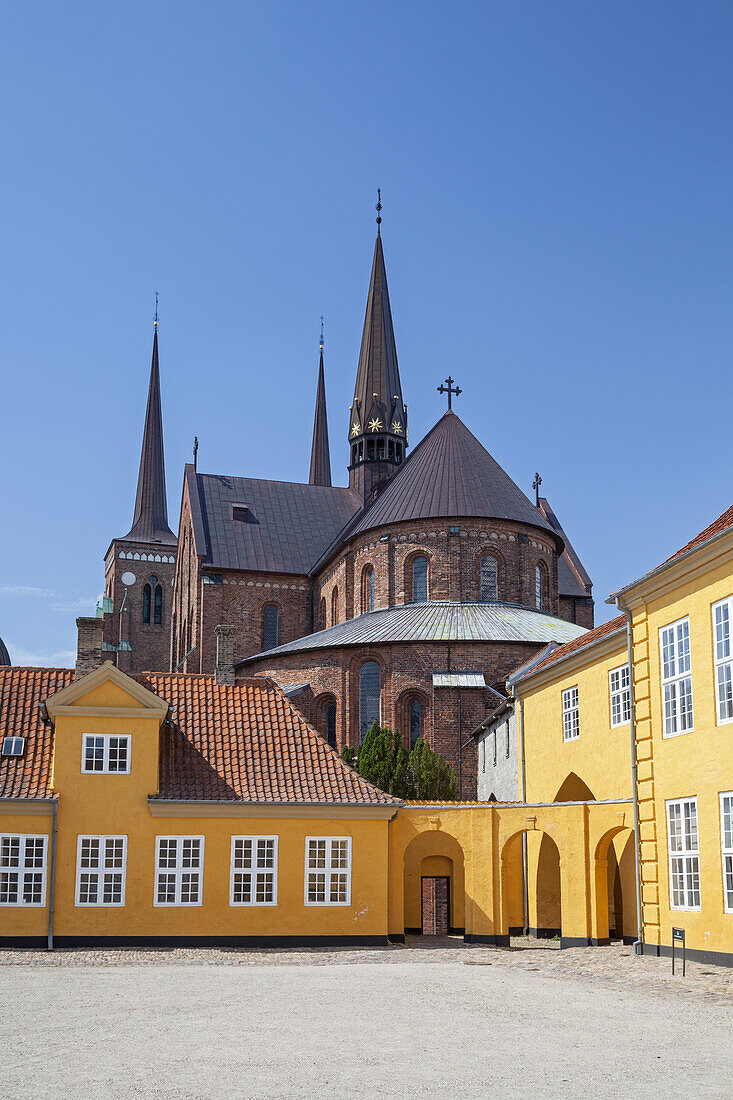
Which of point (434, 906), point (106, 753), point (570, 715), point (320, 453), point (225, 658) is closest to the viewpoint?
point (106, 753)

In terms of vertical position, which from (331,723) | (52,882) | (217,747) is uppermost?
(331,723)

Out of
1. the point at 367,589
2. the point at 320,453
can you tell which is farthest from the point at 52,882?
the point at 320,453

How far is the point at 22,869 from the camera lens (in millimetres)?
25078

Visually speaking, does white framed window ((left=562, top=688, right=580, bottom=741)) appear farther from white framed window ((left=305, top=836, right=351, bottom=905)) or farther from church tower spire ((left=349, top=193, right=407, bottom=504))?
church tower spire ((left=349, top=193, right=407, bottom=504))

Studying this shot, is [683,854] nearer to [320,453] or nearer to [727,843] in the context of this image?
[727,843]

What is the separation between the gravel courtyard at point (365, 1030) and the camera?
9.66 metres

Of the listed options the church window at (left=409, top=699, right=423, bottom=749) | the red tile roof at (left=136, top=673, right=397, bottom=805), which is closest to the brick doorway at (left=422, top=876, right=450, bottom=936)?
the church window at (left=409, top=699, right=423, bottom=749)

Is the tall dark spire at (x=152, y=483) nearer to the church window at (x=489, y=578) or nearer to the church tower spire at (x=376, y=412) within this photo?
the church tower spire at (x=376, y=412)

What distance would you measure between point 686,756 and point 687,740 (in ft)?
0.91

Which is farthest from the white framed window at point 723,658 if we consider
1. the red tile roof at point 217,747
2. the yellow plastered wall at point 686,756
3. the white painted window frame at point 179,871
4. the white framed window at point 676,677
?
the white painted window frame at point 179,871

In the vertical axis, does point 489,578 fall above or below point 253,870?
above

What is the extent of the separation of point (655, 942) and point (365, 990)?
23.5 feet

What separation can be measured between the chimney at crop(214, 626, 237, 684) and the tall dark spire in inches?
2232

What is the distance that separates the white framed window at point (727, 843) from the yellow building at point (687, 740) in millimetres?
16
